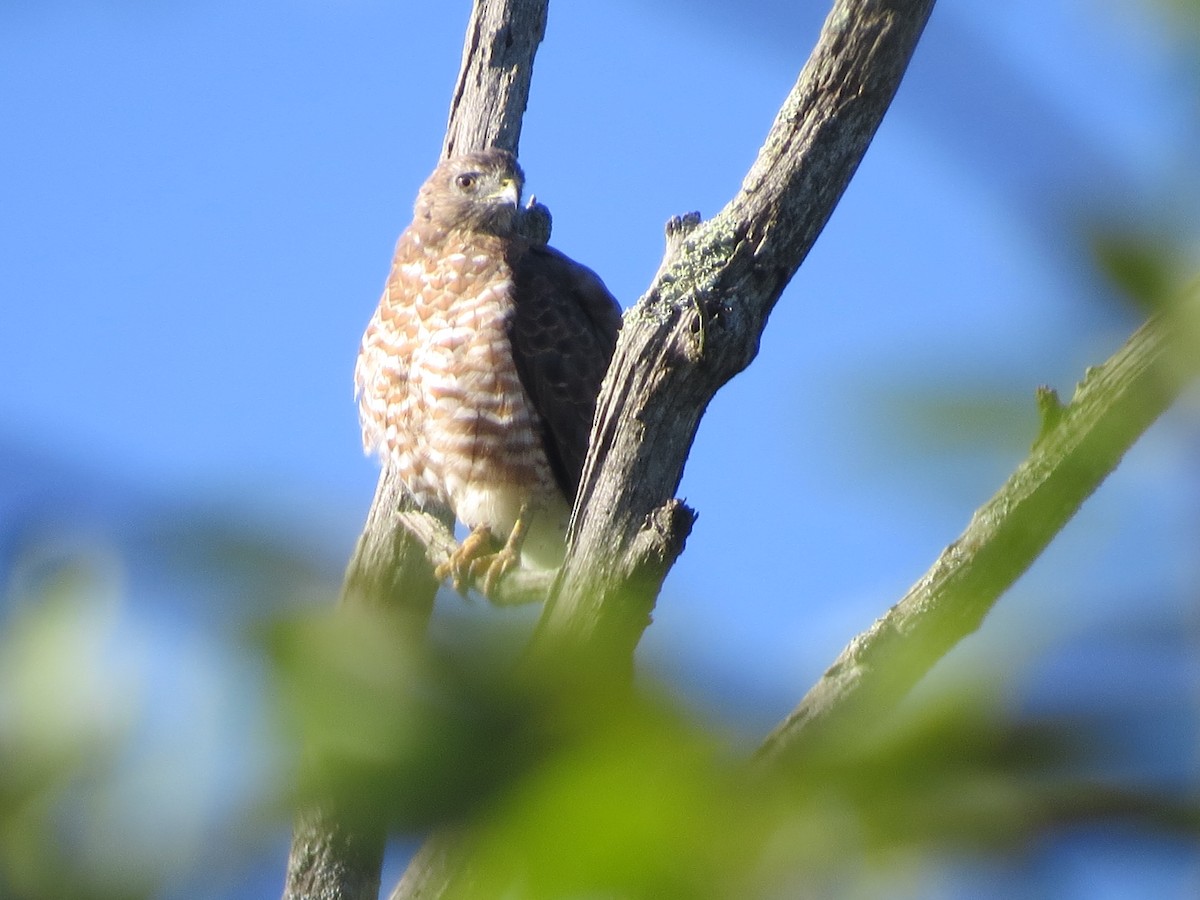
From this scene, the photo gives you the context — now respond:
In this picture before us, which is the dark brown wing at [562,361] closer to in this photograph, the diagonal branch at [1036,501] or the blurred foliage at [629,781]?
the diagonal branch at [1036,501]

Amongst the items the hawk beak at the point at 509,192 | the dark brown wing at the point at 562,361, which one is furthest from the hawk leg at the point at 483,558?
the hawk beak at the point at 509,192

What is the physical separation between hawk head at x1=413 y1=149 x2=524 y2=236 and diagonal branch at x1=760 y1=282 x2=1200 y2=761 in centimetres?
534

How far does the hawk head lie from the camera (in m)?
6.55

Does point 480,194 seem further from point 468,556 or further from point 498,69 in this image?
point 468,556

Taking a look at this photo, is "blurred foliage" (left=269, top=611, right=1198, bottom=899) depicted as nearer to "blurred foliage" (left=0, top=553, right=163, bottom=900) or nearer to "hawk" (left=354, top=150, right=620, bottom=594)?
"blurred foliage" (left=0, top=553, right=163, bottom=900)

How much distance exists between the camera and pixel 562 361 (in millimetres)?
5824

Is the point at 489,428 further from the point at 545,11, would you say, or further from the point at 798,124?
the point at 798,124

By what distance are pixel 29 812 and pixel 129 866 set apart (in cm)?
8

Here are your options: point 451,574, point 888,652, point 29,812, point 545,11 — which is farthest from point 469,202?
point 29,812

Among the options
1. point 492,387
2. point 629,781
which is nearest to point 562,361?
point 492,387

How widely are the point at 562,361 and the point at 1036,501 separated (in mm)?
4719

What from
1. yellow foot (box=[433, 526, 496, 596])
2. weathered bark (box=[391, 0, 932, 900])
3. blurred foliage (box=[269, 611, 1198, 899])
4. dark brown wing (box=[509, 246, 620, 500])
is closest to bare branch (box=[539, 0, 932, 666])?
weathered bark (box=[391, 0, 932, 900])

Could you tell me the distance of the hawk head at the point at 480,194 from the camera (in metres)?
6.55

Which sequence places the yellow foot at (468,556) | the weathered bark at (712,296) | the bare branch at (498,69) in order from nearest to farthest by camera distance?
the weathered bark at (712,296) < the yellow foot at (468,556) < the bare branch at (498,69)
